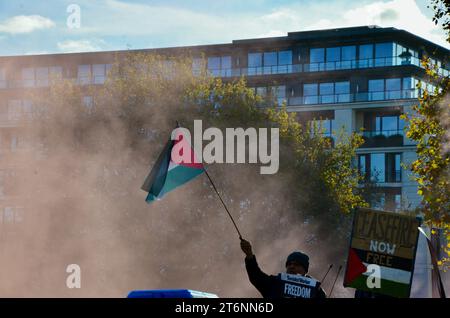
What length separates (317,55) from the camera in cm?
8481

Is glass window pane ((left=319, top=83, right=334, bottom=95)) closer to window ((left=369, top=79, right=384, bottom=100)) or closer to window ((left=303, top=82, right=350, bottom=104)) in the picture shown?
window ((left=303, top=82, right=350, bottom=104))

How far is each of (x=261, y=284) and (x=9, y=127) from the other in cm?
8086

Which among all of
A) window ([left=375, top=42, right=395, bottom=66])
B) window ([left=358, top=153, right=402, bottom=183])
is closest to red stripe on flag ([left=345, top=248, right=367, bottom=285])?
window ([left=358, top=153, right=402, bottom=183])

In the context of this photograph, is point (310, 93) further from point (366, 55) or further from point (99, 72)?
A: point (99, 72)

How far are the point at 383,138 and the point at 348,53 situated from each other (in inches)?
298

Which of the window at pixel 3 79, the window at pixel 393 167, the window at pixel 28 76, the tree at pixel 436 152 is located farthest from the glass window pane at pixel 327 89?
the tree at pixel 436 152

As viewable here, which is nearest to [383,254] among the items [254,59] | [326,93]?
[326,93]

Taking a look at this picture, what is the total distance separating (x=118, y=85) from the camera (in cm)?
5050

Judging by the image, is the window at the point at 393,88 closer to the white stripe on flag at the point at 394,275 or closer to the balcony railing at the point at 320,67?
the balcony railing at the point at 320,67

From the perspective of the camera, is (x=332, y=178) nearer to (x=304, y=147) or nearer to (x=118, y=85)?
(x=304, y=147)

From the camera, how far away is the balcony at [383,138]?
267ft

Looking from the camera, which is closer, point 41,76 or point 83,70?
point 41,76

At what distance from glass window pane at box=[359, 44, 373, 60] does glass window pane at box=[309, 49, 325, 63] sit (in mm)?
3219
